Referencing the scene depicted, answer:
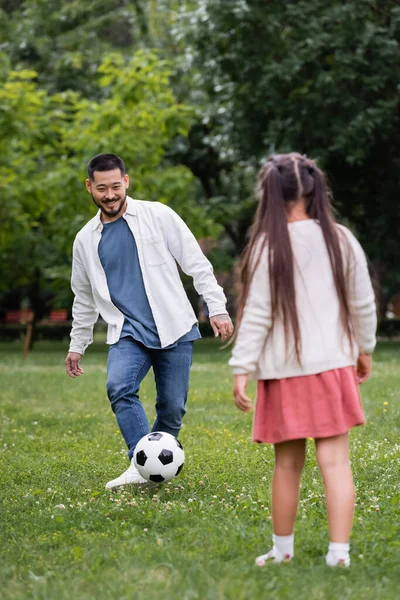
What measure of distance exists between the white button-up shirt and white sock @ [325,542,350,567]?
2.16 metres

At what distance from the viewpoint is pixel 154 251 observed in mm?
6387

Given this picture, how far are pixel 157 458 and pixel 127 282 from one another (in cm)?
119

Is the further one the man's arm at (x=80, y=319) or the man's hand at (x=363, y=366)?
the man's arm at (x=80, y=319)

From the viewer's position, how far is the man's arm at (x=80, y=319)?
6617mm

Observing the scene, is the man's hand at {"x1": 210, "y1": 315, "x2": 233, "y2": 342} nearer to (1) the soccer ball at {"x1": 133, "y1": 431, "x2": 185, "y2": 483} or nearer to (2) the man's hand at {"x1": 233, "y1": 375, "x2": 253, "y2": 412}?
(1) the soccer ball at {"x1": 133, "y1": 431, "x2": 185, "y2": 483}

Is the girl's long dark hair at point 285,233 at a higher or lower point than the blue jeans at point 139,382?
higher

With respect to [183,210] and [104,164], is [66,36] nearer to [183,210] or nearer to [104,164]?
[183,210]

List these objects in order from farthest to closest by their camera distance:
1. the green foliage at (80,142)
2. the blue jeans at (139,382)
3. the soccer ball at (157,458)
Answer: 1. the green foliage at (80,142)
2. the blue jeans at (139,382)
3. the soccer ball at (157,458)

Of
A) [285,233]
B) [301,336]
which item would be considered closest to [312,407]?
[301,336]

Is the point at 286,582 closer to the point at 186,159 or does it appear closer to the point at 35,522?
the point at 35,522

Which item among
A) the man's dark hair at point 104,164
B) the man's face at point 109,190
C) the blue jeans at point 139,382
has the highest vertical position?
the man's dark hair at point 104,164

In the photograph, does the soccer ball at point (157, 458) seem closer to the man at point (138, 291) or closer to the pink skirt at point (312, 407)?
the man at point (138, 291)

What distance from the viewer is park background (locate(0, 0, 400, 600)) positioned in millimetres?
4684

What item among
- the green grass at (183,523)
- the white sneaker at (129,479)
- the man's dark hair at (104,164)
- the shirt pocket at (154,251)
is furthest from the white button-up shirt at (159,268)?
the green grass at (183,523)
